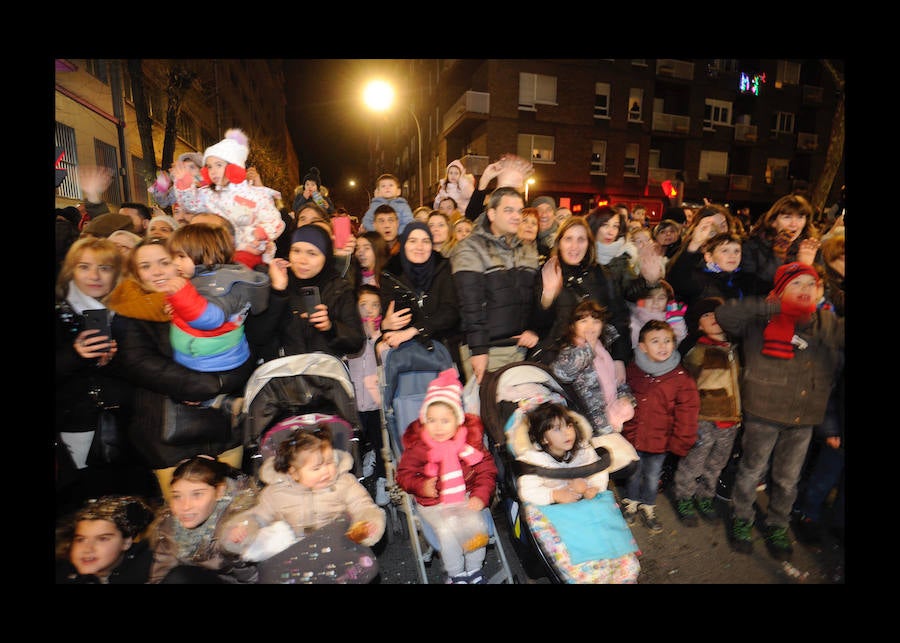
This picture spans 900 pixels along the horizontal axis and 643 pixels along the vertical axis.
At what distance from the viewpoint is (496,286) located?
3373 millimetres

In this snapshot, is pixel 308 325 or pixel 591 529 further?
pixel 308 325

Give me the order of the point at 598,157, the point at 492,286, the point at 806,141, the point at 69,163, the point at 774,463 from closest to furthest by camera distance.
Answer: the point at 774,463 < the point at 492,286 < the point at 69,163 < the point at 598,157 < the point at 806,141

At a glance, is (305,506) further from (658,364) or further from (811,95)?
(811,95)

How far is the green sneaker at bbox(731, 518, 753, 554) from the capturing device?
3019 millimetres

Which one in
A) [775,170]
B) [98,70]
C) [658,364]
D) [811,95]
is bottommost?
[658,364]

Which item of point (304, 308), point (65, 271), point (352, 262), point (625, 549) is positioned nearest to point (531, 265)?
point (352, 262)

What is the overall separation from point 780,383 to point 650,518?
1345mm

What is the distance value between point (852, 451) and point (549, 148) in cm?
1874

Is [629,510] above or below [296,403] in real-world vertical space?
below

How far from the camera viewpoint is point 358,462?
2.81m

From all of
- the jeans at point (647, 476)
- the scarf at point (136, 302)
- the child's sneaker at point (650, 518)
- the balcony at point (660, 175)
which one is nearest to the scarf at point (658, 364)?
the jeans at point (647, 476)

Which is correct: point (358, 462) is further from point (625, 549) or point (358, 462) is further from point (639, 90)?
point (639, 90)

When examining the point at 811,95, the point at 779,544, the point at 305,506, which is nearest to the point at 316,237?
the point at 305,506

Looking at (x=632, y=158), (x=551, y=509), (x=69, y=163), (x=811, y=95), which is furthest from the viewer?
Answer: (x=811, y=95)
